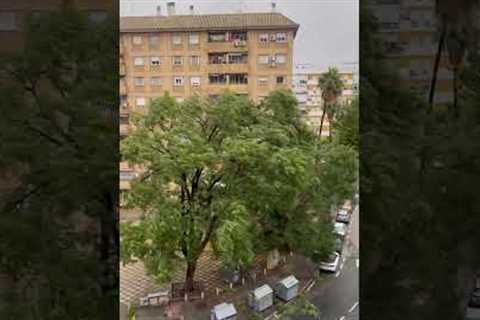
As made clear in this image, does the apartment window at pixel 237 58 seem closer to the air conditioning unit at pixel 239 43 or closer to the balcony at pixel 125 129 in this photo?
the air conditioning unit at pixel 239 43

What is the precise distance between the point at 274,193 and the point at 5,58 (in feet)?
3.36

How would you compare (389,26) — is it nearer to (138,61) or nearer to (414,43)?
(414,43)

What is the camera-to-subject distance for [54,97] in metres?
0.96

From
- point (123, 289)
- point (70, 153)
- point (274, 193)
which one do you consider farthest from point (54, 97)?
point (274, 193)

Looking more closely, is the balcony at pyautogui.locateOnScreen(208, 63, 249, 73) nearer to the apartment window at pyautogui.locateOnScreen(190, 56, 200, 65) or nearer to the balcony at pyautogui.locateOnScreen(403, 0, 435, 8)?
the apartment window at pyautogui.locateOnScreen(190, 56, 200, 65)

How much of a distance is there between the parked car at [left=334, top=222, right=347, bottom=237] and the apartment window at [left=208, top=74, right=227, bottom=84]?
60cm

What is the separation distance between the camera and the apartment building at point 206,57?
4.07ft

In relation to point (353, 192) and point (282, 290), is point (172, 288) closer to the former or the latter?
point (282, 290)

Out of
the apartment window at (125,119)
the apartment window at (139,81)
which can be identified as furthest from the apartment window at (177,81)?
the apartment window at (125,119)

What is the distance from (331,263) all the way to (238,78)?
68 cm

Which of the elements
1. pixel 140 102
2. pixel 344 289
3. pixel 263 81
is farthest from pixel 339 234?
pixel 140 102

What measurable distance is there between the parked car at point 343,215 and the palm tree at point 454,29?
0.48 m

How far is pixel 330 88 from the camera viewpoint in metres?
1.23

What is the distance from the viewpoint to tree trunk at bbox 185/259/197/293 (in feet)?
4.82
